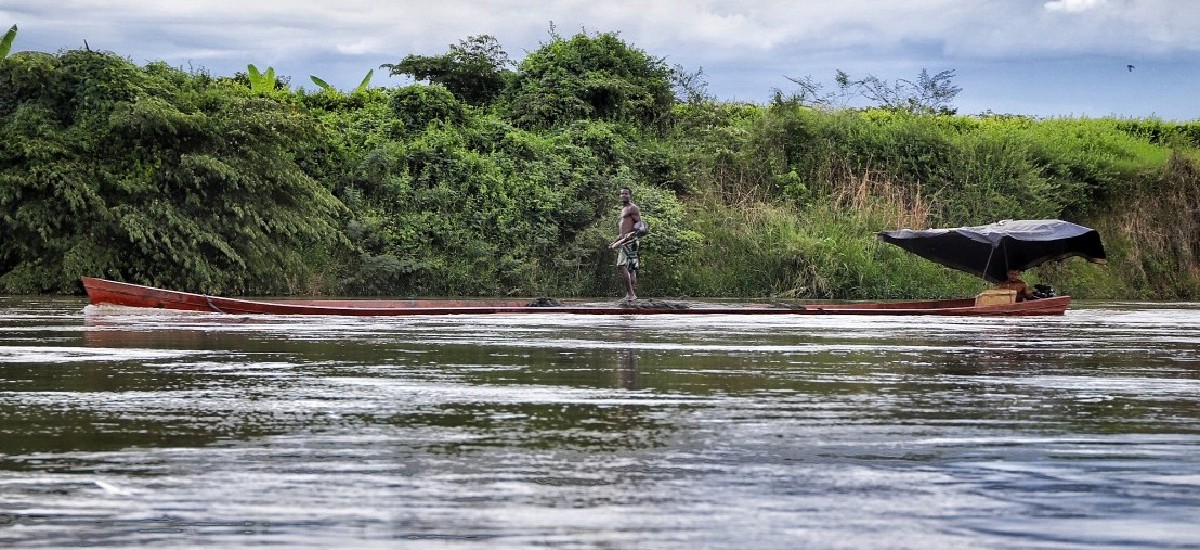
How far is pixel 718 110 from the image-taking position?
37.8 meters

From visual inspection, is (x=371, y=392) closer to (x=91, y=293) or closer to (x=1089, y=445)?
(x=1089, y=445)

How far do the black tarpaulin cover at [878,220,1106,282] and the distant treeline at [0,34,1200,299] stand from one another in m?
8.26

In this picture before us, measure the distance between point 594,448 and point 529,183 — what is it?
1032 inches

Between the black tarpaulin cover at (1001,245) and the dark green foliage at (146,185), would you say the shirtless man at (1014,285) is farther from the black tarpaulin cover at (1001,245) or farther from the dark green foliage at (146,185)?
the dark green foliage at (146,185)

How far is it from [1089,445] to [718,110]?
31579 millimetres

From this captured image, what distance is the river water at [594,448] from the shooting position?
15.1 ft

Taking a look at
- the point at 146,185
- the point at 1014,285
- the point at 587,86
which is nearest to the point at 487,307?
the point at 1014,285

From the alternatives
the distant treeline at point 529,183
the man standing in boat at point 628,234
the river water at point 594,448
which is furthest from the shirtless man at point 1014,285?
the river water at point 594,448

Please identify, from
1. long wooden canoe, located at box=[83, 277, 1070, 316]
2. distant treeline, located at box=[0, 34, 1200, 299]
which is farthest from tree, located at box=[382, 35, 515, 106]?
long wooden canoe, located at box=[83, 277, 1070, 316]

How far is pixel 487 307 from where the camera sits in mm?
20656

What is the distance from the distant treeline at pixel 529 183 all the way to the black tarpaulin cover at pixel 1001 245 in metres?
8.26

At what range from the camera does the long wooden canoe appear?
19656 millimetres

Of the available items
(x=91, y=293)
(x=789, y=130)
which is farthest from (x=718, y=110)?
(x=91, y=293)

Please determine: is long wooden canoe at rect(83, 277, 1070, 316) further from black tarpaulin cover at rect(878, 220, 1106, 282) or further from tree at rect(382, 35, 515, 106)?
tree at rect(382, 35, 515, 106)
